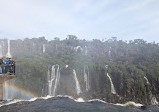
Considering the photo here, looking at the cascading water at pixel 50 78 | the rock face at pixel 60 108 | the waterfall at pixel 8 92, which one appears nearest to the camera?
the rock face at pixel 60 108

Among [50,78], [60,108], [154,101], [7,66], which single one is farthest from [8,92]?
[154,101]

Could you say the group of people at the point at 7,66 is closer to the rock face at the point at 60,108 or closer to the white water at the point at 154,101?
the rock face at the point at 60,108

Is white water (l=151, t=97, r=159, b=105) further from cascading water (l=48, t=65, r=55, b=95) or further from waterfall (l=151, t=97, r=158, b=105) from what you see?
cascading water (l=48, t=65, r=55, b=95)

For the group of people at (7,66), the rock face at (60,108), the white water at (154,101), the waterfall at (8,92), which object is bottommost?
the white water at (154,101)

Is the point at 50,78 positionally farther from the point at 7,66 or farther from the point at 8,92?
the point at 7,66

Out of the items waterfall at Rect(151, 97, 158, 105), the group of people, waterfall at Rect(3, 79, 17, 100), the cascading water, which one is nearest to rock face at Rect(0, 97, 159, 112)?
the group of people

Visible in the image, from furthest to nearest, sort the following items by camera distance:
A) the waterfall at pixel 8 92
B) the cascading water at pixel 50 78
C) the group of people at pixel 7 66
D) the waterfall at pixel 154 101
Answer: the cascading water at pixel 50 78
the waterfall at pixel 154 101
the waterfall at pixel 8 92
the group of people at pixel 7 66

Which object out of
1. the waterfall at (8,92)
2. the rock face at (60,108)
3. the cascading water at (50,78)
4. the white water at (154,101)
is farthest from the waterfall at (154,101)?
the waterfall at (8,92)

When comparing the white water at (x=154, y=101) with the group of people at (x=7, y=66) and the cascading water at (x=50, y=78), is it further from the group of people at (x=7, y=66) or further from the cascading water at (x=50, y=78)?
the group of people at (x=7, y=66)

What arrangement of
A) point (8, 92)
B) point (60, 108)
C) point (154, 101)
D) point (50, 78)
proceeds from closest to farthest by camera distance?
point (60, 108)
point (8, 92)
point (154, 101)
point (50, 78)

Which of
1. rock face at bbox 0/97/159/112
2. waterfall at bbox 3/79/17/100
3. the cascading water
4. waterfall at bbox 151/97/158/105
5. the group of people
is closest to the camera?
rock face at bbox 0/97/159/112

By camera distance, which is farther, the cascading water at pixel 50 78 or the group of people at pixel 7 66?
the cascading water at pixel 50 78

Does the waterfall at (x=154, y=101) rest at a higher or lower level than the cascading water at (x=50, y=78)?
lower

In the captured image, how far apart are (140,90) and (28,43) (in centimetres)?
5235
